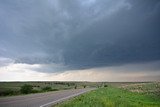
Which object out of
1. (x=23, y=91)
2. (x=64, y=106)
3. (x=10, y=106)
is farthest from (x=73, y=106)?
(x=23, y=91)

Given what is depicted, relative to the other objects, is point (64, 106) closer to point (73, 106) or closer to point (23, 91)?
point (73, 106)

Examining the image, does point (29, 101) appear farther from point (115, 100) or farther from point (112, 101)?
point (115, 100)

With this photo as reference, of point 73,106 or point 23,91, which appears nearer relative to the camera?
point 73,106

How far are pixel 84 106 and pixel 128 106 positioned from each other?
3743mm

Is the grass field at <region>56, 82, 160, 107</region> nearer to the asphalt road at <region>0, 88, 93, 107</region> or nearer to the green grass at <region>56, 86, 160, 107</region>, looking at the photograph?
the green grass at <region>56, 86, 160, 107</region>

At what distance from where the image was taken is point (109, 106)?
23.6m

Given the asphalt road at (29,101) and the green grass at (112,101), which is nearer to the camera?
the green grass at (112,101)

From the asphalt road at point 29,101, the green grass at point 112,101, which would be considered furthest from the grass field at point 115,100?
the asphalt road at point 29,101

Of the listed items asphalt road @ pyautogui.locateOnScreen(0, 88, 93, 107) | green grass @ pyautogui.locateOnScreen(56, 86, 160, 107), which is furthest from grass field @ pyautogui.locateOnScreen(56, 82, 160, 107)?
asphalt road @ pyautogui.locateOnScreen(0, 88, 93, 107)

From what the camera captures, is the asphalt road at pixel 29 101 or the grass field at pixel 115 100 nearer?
the grass field at pixel 115 100

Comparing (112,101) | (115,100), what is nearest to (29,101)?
(112,101)

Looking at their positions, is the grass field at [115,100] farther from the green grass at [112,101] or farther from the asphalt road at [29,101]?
the asphalt road at [29,101]

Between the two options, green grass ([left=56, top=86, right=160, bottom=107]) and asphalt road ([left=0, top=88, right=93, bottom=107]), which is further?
asphalt road ([left=0, top=88, right=93, bottom=107])

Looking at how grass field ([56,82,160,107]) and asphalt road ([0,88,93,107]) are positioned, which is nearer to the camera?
grass field ([56,82,160,107])
